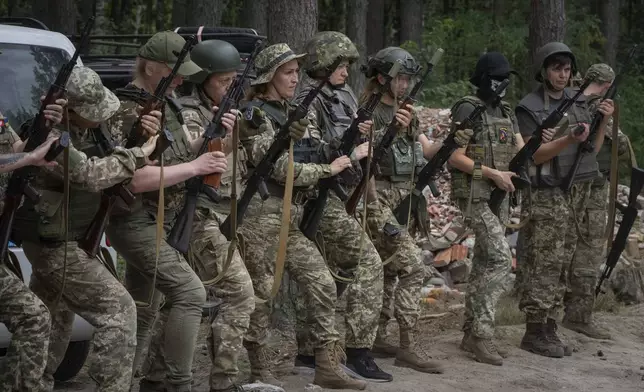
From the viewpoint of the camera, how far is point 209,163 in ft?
21.1

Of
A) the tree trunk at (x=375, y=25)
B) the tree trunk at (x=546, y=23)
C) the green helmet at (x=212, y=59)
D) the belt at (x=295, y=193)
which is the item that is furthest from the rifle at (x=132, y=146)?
the tree trunk at (x=375, y=25)

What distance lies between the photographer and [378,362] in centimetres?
876

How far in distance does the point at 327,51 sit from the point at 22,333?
125 inches

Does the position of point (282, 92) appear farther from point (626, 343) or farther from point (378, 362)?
point (626, 343)

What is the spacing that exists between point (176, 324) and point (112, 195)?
2.93 feet

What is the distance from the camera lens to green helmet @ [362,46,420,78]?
8.39 metres

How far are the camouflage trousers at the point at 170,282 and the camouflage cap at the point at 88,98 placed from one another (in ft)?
2.60

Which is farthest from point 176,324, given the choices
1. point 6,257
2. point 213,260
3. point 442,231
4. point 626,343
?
point 442,231

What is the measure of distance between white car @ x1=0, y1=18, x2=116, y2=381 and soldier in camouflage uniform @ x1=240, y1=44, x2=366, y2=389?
39.8 inches

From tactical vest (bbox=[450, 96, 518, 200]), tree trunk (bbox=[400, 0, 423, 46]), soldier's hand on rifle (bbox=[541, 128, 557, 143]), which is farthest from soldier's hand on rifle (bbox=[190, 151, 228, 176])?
tree trunk (bbox=[400, 0, 423, 46])

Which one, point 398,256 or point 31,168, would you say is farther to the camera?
point 398,256

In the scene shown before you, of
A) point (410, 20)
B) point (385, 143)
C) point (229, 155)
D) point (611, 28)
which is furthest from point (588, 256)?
point (611, 28)

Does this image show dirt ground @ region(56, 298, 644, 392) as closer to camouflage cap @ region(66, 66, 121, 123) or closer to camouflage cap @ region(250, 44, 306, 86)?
camouflage cap @ region(250, 44, 306, 86)

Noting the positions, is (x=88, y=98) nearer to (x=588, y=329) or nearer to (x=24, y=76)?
(x=24, y=76)
